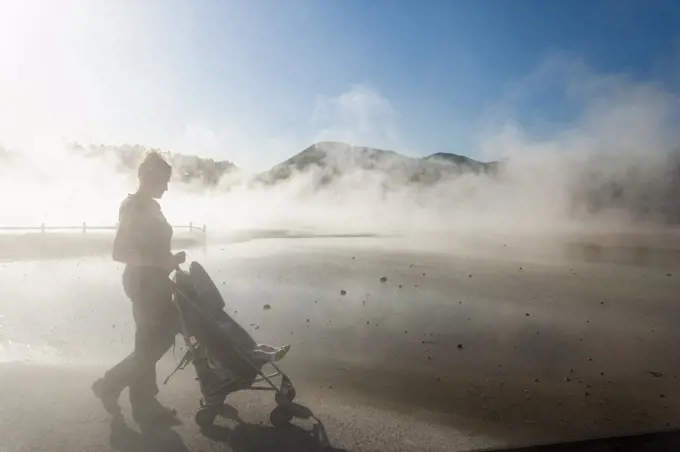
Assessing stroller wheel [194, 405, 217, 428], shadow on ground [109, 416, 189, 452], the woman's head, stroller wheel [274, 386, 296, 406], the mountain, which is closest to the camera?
shadow on ground [109, 416, 189, 452]

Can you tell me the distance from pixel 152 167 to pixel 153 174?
0.18 feet

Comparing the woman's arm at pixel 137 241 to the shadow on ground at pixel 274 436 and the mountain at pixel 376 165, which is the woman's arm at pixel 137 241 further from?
the mountain at pixel 376 165

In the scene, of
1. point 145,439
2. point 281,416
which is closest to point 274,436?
point 281,416

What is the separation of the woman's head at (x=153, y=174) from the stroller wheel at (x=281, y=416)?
1.86 metres

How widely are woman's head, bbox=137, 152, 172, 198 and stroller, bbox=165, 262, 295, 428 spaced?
0.67 m

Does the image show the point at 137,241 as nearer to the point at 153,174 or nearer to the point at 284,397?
the point at 153,174

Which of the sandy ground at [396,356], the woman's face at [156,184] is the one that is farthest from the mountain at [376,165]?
the woman's face at [156,184]

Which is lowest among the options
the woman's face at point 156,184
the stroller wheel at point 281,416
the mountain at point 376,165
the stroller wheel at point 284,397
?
the stroller wheel at point 281,416

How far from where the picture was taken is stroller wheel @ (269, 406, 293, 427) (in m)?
3.91

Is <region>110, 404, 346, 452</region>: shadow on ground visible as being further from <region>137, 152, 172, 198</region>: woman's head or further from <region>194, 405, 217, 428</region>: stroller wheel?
<region>137, 152, 172, 198</region>: woman's head

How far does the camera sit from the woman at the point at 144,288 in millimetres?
3969

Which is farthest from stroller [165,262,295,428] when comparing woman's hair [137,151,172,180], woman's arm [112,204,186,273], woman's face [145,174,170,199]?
woman's hair [137,151,172,180]

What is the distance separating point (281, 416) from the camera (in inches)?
154

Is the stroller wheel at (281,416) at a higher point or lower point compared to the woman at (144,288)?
lower
